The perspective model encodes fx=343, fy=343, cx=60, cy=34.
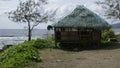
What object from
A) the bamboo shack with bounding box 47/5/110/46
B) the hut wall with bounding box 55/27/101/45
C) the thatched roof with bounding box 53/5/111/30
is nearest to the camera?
the thatched roof with bounding box 53/5/111/30

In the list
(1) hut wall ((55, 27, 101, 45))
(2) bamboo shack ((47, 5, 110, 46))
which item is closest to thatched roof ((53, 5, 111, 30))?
(2) bamboo shack ((47, 5, 110, 46))

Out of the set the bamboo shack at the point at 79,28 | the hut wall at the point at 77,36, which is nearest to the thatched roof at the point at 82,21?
the bamboo shack at the point at 79,28

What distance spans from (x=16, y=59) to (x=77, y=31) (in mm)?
12665

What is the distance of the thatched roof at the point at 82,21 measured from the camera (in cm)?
2680

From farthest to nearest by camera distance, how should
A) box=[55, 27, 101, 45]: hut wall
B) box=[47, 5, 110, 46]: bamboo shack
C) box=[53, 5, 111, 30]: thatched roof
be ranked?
1. box=[55, 27, 101, 45]: hut wall
2. box=[47, 5, 110, 46]: bamboo shack
3. box=[53, 5, 111, 30]: thatched roof

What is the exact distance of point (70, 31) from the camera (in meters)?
27.5

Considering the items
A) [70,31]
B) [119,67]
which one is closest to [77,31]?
[70,31]

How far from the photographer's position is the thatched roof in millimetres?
26797

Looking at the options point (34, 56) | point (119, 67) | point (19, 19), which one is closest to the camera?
point (119, 67)

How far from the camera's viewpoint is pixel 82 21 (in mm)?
27172

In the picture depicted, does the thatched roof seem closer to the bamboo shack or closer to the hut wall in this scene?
the bamboo shack

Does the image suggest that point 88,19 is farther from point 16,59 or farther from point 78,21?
point 16,59

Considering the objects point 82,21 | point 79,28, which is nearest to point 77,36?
point 79,28

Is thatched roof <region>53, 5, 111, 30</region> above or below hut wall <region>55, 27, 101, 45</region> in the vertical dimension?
above
